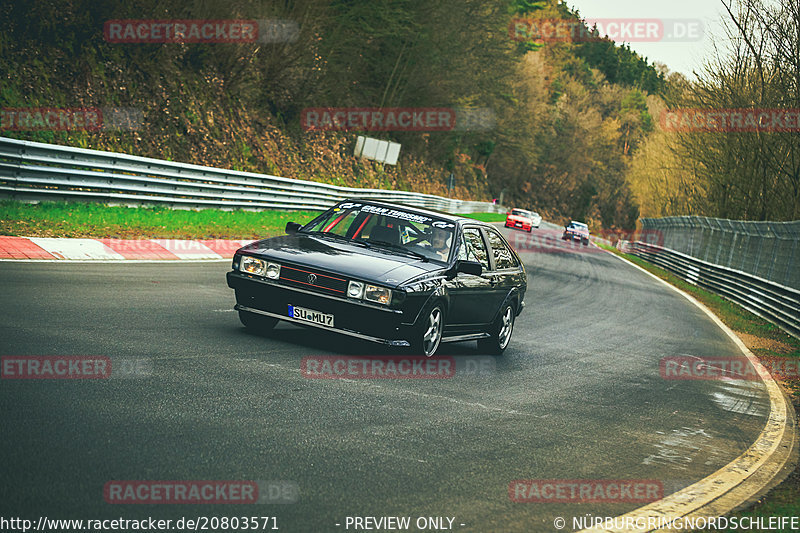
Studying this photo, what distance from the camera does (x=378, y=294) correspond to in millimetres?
7812

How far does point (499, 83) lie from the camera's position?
68625 mm

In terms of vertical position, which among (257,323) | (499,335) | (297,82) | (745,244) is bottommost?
(257,323)

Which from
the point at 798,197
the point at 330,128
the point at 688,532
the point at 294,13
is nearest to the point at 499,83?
the point at 330,128

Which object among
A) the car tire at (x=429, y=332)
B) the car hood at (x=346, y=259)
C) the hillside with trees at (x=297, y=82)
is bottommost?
the car tire at (x=429, y=332)

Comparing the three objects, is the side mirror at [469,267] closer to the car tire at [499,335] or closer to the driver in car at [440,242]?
the driver in car at [440,242]

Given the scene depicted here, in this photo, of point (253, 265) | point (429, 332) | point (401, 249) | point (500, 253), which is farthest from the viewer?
point (500, 253)

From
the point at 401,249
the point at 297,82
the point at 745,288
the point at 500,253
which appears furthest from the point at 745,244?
the point at 297,82

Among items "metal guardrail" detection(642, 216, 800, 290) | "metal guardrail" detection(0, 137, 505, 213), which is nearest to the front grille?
"metal guardrail" detection(0, 137, 505, 213)

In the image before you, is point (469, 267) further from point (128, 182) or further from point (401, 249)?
point (128, 182)

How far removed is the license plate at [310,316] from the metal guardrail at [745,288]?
484 inches

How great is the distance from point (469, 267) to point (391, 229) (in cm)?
100

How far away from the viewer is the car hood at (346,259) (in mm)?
7922

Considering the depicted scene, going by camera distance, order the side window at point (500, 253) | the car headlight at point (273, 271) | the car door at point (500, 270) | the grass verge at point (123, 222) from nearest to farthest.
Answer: the car headlight at point (273, 271) < the car door at point (500, 270) < the side window at point (500, 253) < the grass verge at point (123, 222)

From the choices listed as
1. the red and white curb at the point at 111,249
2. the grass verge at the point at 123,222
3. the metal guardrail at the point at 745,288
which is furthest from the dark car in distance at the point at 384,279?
the metal guardrail at the point at 745,288
